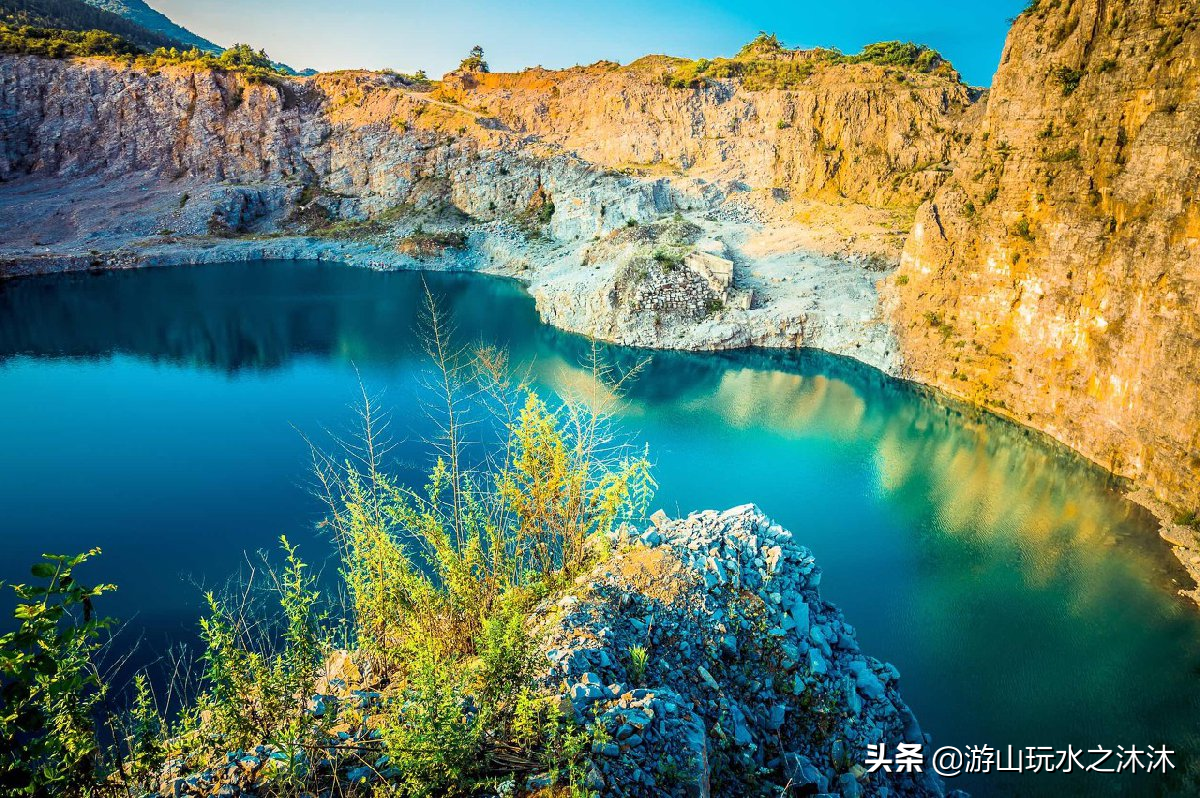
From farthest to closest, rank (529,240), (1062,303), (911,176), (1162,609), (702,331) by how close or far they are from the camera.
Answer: (529,240), (911,176), (702,331), (1062,303), (1162,609)

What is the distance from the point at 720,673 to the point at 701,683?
0.59m

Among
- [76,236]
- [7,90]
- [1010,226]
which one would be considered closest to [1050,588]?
[1010,226]

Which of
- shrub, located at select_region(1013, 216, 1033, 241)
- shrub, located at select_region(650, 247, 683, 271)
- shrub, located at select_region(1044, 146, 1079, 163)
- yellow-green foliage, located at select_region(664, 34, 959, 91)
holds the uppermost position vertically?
yellow-green foliage, located at select_region(664, 34, 959, 91)

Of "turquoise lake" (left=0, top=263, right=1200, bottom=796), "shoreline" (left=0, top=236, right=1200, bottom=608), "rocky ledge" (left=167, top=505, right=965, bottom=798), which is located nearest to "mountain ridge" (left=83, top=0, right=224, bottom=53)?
"shoreline" (left=0, top=236, right=1200, bottom=608)

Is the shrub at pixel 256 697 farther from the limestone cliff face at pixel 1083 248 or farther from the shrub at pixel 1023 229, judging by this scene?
the shrub at pixel 1023 229

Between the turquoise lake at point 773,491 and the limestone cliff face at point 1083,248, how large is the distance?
1911mm

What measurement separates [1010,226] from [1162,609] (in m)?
16.4

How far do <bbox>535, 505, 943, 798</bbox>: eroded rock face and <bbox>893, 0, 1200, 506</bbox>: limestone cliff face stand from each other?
15053 mm

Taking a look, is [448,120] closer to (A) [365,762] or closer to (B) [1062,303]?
(B) [1062,303]

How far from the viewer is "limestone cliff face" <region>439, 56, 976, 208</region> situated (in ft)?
152

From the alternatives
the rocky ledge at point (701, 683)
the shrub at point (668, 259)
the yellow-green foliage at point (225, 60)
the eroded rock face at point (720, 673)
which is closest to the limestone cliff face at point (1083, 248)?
the shrub at point (668, 259)

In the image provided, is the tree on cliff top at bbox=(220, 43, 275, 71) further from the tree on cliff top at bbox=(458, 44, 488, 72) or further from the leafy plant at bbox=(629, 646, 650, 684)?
the leafy plant at bbox=(629, 646, 650, 684)

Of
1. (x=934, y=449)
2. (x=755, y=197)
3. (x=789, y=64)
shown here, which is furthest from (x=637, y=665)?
(x=789, y=64)

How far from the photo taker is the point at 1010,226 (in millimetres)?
25906
